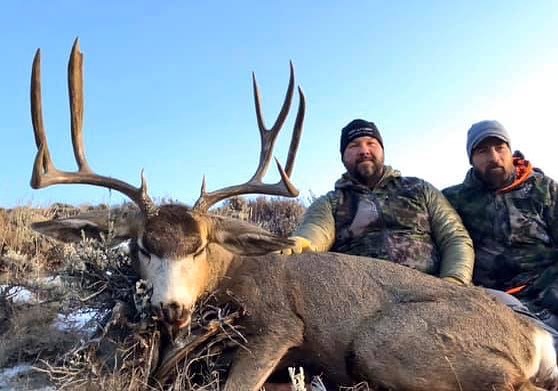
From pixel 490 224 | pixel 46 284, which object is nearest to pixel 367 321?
pixel 490 224

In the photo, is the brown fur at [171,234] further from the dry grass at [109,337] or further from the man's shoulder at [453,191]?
the man's shoulder at [453,191]

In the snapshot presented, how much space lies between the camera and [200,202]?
4.51 m

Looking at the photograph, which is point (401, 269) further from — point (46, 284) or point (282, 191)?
point (46, 284)

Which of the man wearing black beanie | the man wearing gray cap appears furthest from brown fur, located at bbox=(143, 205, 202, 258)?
the man wearing gray cap

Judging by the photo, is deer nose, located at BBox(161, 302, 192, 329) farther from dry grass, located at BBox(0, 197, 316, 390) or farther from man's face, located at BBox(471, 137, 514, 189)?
man's face, located at BBox(471, 137, 514, 189)

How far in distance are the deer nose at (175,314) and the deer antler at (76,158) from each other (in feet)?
2.68

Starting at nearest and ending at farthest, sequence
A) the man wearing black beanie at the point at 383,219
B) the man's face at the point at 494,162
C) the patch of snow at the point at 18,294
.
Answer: the patch of snow at the point at 18,294 → the man wearing black beanie at the point at 383,219 → the man's face at the point at 494,162

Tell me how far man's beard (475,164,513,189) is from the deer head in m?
2.62

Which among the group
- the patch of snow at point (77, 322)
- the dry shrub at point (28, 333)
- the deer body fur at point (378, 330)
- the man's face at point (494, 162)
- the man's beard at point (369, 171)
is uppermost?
the man's face at point (494, 162)

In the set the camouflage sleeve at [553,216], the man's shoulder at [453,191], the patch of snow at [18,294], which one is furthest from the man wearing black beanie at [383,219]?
the patch of snow at [18,294]

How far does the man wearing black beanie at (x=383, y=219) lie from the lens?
5953 mm

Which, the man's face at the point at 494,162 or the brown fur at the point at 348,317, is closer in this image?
the brown fur at the point at 348,317

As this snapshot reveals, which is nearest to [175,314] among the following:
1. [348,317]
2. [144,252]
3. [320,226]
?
[144,252]

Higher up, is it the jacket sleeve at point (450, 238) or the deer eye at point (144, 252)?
the jacket sleeve at point (450, 238)
